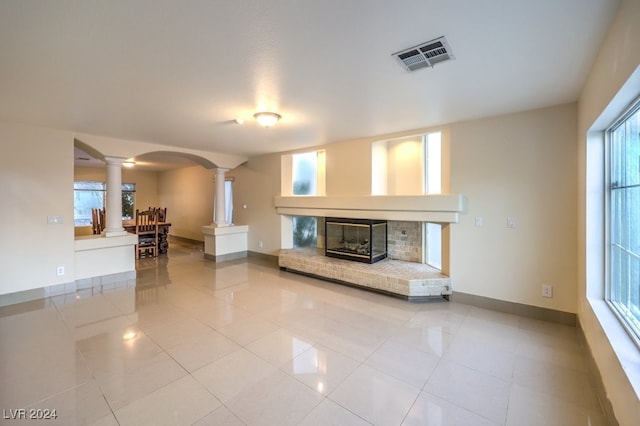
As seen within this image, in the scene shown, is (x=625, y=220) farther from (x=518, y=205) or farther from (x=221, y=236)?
(x=221, y=236)

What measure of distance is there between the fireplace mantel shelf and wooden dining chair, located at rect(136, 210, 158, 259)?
3575 millimetres

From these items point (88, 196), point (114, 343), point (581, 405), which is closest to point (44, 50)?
point (114, 343)

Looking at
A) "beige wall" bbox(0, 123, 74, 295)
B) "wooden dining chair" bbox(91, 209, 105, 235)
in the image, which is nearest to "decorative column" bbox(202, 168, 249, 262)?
"beige wall" bbox(0, 123, 74, 295)

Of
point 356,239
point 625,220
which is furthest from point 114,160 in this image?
point 625,220

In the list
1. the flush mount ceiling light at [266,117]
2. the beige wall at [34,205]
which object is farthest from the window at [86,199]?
the flush mount ceiling light at [266,117]

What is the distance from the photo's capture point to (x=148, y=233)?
265 inches

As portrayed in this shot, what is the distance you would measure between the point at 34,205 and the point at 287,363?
4.29m

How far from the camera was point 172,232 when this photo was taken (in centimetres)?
984

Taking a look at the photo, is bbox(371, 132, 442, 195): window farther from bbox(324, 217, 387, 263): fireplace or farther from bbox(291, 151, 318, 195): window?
bbox(291, 151, 318, 195): window

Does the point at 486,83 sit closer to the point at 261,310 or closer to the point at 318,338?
the point at 318,338

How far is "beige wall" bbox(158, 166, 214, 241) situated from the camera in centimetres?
843

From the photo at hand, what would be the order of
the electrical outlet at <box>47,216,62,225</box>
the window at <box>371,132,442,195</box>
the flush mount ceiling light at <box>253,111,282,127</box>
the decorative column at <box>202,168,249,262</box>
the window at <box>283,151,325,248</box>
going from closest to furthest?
the flush mount ceiling light at <box>253,111,282,127</box>, the electrical outlet at <box>47,216,62,225</box>, the window at <box>371,132,442,195</box>, the window at <box>283,151,325,248</box>, the decorative column at <box>202,168,249,262</box>

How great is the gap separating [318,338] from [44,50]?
3.17 metres

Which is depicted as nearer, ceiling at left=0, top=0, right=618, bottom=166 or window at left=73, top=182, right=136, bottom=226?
ceiling at left=0, top=0, right=618, bottom=166
